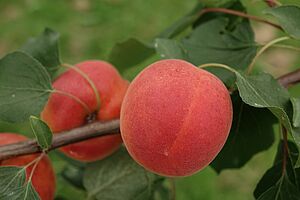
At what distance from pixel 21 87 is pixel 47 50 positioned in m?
0.15

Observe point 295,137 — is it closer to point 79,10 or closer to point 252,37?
point 252,37

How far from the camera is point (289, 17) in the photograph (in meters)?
0.85

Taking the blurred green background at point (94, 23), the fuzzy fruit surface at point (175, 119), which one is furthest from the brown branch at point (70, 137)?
Result: the blurred green background at point (94, 23)

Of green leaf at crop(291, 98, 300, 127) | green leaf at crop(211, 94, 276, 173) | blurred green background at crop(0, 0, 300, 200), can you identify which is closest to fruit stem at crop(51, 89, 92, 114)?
green leaf at crop(211, 94, 276, 173)

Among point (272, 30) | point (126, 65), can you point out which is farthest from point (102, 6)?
point (126, 65)

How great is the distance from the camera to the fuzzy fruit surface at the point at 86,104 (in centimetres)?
95

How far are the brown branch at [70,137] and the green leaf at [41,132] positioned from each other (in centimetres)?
3

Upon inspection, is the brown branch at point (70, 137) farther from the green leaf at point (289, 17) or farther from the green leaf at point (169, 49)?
the green leaf at point (289, 17)

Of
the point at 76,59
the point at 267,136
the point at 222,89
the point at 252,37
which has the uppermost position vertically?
the point at 222,89

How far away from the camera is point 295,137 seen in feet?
2.32

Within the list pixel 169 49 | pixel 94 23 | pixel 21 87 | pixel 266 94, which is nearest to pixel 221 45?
pixel 169 49

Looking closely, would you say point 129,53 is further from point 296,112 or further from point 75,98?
point 296,112

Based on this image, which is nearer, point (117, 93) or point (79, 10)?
point (117, 93)

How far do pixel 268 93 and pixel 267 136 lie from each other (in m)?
0.25
